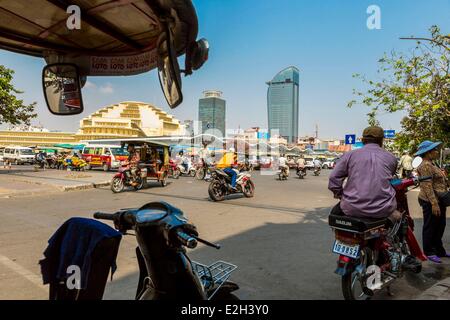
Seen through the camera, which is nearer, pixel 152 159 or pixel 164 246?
pixel 164 246

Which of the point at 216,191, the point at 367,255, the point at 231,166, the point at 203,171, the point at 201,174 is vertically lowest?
the point at 201,174

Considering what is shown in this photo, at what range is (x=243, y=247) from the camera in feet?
16.7

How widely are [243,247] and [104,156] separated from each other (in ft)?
75.4

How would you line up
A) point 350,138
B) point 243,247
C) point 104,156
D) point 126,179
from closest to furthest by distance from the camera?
1. point 243,247
2. point 126,179
3. point 350,138
4. point 104,156

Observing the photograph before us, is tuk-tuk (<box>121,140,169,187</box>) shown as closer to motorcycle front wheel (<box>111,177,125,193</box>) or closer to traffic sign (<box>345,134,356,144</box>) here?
motorcycle front wheel (<box>111,177,125,193</box>)

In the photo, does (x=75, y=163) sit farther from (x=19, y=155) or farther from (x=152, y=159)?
(x=19, y=155)

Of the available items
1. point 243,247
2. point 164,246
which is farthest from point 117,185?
point 164,246

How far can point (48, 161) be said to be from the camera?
94.2 feet

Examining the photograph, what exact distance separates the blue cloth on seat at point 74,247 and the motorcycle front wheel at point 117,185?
1048 cm

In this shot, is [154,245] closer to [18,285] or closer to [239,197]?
[18,285]

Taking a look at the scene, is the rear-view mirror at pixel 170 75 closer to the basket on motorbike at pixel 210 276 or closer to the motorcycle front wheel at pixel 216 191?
the basket on motorbike at pixel 210 276

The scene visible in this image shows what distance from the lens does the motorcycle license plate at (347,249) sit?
302 cm

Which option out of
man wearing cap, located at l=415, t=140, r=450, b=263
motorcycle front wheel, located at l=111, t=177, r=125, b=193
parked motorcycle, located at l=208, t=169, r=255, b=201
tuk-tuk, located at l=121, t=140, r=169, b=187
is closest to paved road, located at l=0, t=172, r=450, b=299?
man wearing cap, located at l=415, t=140, r=450, b=263

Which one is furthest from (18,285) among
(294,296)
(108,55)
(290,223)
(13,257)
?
(290,223)
